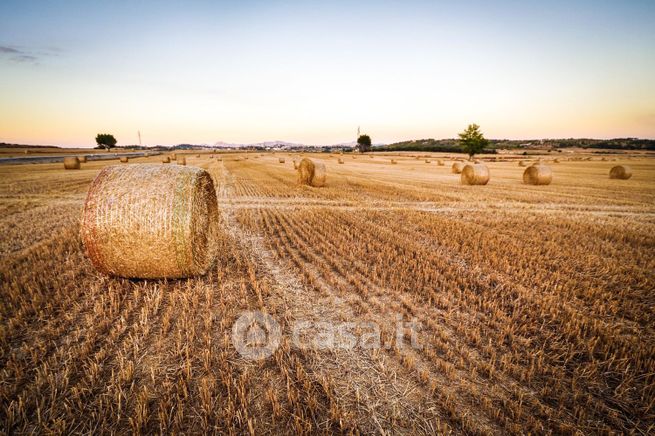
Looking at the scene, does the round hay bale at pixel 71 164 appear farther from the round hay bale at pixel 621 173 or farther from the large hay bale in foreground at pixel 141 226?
the round hay bale at pixel 621 173

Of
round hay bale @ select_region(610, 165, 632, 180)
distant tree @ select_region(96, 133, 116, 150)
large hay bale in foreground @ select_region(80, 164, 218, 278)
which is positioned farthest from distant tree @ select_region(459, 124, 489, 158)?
distant tree @ select_region(96, 133, 116, 150)

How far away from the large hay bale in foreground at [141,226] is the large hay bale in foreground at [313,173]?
13382 mm

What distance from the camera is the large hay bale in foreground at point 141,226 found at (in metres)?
5.30

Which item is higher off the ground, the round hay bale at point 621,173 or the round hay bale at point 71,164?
the round hay bale at point 71,164

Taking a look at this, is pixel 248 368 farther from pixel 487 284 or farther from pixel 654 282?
pixel 654 282

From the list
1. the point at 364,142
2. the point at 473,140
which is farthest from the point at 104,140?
the point at 473,140

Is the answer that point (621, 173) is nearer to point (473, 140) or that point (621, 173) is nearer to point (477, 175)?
point (477, 175)

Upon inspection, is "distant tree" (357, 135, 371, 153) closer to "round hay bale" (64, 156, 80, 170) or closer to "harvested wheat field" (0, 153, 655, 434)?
"round hay bale" (64, 156, 80, 170)

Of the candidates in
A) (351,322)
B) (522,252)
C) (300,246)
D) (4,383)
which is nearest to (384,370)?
(351,322)

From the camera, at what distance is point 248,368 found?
3482 mm

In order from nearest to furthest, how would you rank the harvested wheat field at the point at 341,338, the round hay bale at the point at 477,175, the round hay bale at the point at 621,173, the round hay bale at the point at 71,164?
the harvested wheat field at the point at 341,338 → the round hay bale at the point at 477,175 → the round hay bale at the point at 621,173 → the round hay bale at the point at 71,164

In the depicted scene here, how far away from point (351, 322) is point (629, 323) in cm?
414

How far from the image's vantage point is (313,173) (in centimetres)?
1888

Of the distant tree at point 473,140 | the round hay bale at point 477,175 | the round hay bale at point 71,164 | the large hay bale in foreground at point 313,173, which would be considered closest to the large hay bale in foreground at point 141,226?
the large hay bale in foreground at point 313,173
